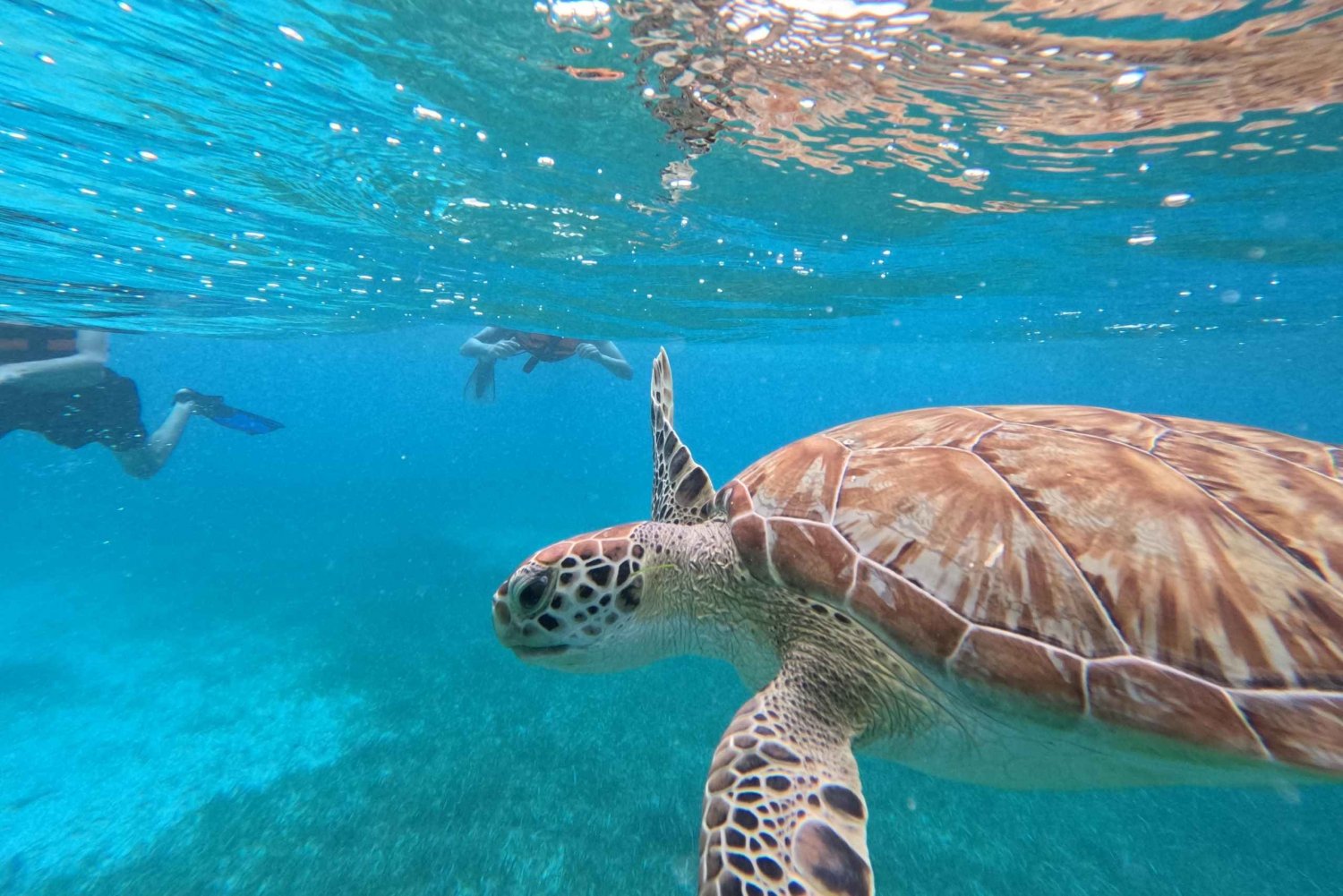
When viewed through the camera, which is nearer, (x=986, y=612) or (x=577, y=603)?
(x=986, y=612)

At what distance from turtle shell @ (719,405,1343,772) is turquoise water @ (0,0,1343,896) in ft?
11.1

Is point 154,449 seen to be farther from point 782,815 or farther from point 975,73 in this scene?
point 975,73

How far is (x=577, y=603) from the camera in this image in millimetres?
2486

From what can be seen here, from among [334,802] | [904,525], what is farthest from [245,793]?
[904,525]

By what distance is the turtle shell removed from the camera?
1.60 m

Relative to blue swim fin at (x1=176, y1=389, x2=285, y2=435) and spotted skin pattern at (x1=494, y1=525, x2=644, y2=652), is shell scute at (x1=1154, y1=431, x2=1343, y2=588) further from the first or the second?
blue swim fin at (x1=176, y1=389, x2=285, y2=435)

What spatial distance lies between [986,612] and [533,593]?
1757mm

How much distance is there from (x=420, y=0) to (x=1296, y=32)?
6552mm

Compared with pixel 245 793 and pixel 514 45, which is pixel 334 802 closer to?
pixel 245 793

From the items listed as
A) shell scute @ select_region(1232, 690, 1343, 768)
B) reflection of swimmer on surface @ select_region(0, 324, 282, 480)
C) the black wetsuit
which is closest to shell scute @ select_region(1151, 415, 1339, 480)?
shell scute @ select_region(1232, 690, 1343, 768)

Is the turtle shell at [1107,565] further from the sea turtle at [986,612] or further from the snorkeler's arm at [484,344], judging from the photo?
the snorkeler's arm at [484,344]

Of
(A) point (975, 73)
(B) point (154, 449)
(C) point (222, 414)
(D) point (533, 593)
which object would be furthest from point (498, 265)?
(D) point (533, 593)

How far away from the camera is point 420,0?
4.11 metres

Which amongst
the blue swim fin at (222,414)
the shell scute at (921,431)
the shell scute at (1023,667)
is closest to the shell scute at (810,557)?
the shell scute at (1023,667)
